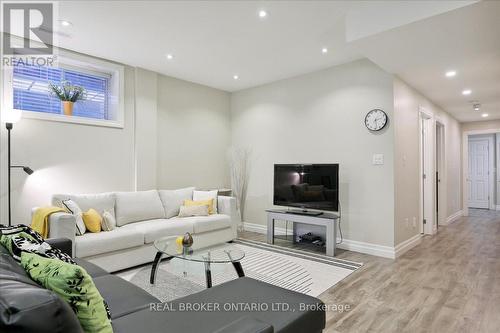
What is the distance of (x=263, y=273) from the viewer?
10.8 feet

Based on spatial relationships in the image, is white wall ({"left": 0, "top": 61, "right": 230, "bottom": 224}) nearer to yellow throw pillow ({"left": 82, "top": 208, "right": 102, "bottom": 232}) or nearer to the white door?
yellow throw pillow ({"left": 82, "top": 208, "right": 102, "bottom": 232})

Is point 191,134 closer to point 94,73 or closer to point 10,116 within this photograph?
point 94,73

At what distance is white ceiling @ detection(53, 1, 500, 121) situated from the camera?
2789 mm

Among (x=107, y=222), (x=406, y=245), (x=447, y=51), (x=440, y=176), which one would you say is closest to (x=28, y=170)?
(x=107, y=222)

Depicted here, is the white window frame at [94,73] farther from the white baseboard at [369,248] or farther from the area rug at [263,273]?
the white baseboard at [369,248]

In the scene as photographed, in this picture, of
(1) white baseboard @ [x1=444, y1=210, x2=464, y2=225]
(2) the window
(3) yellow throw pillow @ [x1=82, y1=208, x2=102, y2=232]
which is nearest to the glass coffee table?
(3) yellow throw pillow @ [x1=82, y1=208, x2=102, y2=232]

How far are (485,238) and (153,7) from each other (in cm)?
613

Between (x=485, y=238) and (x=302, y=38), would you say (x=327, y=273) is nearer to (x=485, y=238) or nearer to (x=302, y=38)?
(x=302, y=38)

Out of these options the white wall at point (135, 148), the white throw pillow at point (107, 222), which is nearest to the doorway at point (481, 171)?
the white wall at point (135, 148)

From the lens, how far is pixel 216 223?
14.1 feet

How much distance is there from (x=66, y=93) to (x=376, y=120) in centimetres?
414

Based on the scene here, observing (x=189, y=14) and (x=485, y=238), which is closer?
(x=189, y=14)

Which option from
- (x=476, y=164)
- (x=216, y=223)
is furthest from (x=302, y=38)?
(x=476, y=164)

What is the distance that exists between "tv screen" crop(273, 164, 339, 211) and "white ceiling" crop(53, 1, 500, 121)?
1554 millimetres
